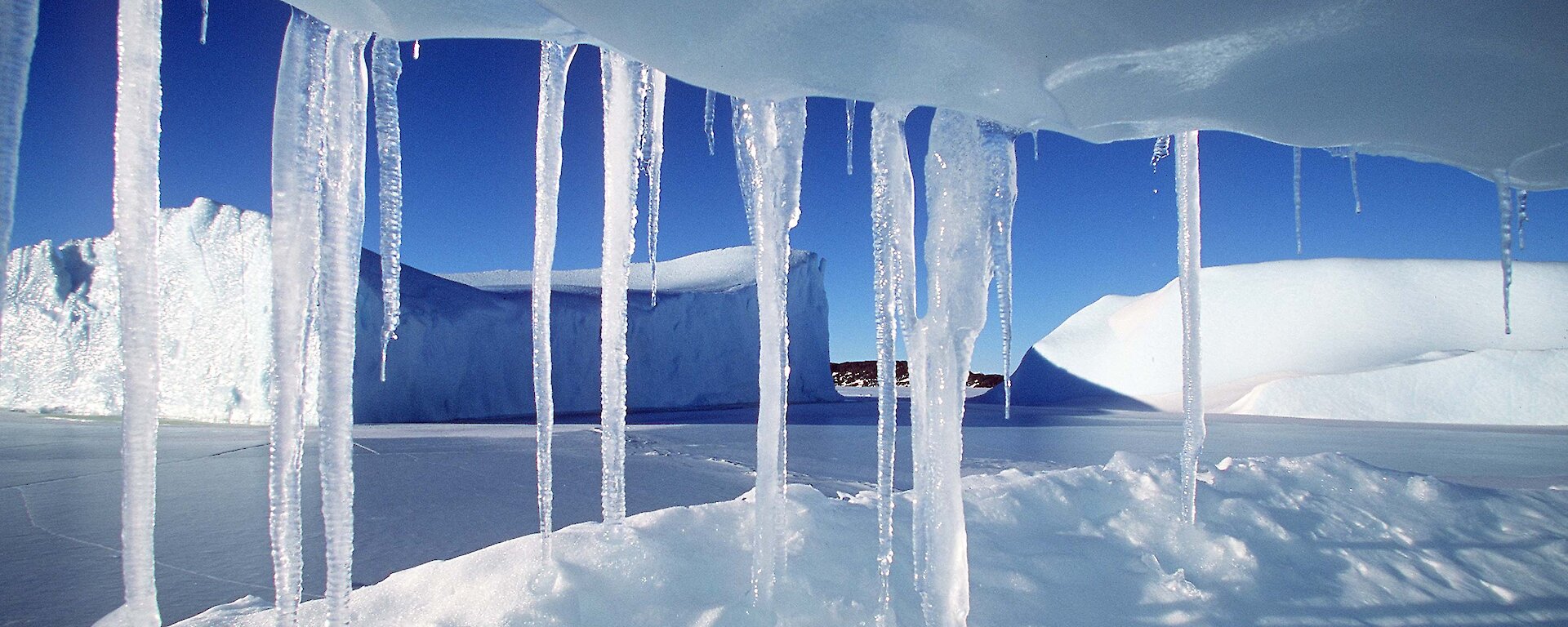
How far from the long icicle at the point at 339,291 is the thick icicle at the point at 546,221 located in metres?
0.42

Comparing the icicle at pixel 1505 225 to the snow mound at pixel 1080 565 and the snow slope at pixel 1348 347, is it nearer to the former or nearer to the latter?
the snow mound at pixel 1080 565

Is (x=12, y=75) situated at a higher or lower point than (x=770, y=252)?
higher

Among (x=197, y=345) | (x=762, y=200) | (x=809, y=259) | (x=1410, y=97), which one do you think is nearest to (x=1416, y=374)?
(x=809, y=259)

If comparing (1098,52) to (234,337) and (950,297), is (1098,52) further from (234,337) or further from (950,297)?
(234,337)

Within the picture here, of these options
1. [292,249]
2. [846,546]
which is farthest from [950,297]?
[292,249]

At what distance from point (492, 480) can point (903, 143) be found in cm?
319

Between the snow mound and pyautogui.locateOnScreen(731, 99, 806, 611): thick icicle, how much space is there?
149 millimetres

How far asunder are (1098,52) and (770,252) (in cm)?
75

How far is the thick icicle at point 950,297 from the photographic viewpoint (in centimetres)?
160

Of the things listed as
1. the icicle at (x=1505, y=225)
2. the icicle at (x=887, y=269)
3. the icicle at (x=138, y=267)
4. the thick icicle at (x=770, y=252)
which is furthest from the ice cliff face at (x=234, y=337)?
the icicle at (x=1505, y=225)

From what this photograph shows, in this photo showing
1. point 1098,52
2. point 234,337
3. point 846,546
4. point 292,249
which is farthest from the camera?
point 234,337

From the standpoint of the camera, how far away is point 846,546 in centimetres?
204

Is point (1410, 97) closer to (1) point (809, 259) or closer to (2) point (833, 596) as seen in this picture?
(2) point (833, 596)

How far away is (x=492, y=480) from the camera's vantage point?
397 centimetres
